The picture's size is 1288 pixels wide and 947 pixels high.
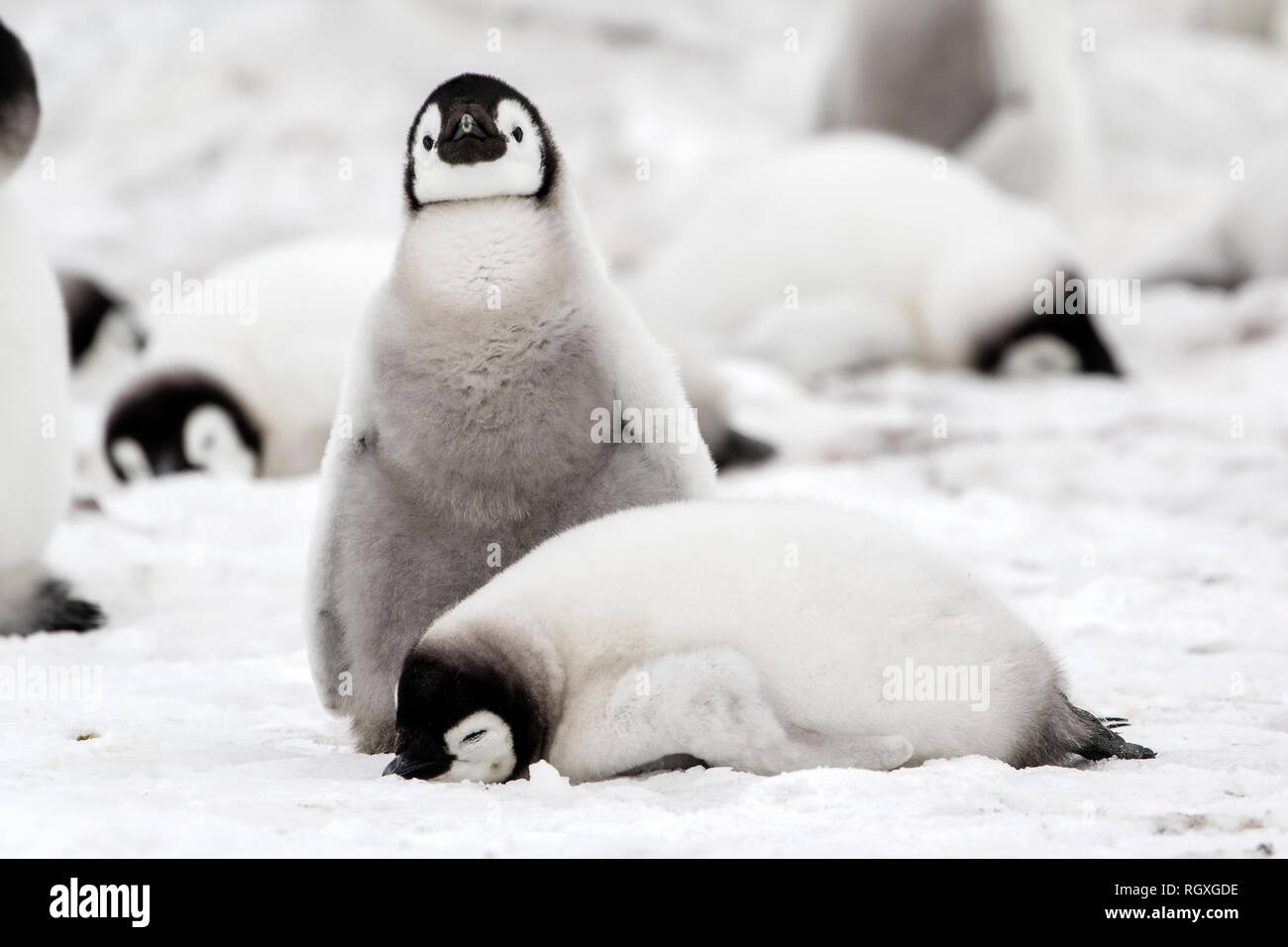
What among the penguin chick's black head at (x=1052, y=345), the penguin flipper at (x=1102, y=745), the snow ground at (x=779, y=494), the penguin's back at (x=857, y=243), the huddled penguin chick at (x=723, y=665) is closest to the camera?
Answer: the snow ground at (x=779, y=494)

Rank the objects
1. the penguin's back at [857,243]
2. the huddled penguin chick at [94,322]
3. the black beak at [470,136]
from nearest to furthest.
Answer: the black beak at [470,136]
the penguin's back at [857,243]
the huddled penguin chick at [94,322]

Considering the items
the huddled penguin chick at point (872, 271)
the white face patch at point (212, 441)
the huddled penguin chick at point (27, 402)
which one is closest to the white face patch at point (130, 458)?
the white face patch at point (212, 441)

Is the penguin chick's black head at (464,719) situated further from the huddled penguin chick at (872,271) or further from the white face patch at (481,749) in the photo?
the huddled penguin chick at (872,271)

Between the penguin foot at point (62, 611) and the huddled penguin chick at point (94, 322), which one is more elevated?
the huddled penguin chick at point (94, 322)

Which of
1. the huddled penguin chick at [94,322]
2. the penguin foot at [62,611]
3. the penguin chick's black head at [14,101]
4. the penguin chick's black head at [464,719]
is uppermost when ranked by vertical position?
the penguin chick's black head at [14,101]

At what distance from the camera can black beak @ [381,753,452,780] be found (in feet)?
7.04

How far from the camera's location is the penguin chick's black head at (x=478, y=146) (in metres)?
2.46

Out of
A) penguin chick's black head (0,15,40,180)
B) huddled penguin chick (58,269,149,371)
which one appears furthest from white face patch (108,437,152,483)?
huddled penguin chick (58,269,149,371)

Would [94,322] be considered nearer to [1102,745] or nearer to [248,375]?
[248,375]

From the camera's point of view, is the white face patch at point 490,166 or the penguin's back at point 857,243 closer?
the white face patch at point 490,166
